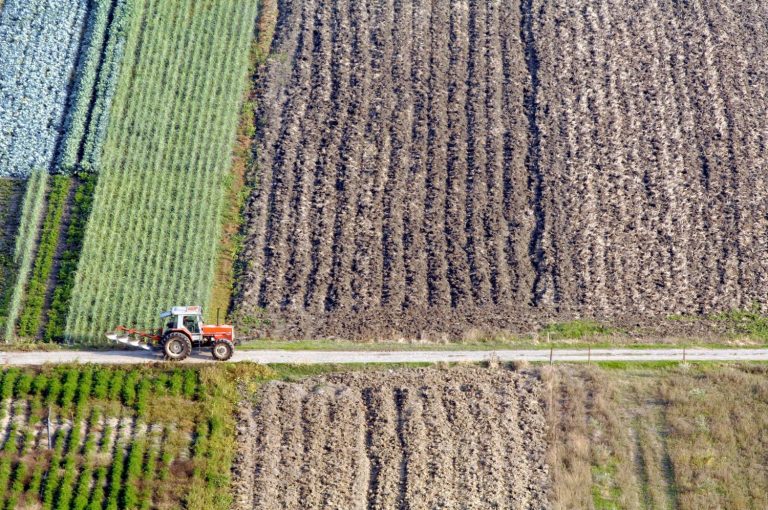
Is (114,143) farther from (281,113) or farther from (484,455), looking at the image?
(484,455)

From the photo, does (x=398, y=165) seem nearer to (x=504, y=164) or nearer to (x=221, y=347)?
(x=504, y=164)

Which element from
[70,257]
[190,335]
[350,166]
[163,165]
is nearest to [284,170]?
[350,166]

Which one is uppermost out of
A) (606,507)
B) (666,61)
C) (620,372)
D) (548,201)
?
(666,61)

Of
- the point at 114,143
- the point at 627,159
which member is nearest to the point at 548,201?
the point at 627,159

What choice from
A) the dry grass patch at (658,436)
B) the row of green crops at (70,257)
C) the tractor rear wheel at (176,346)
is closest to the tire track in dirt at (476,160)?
the dry grass patch at (658,436)

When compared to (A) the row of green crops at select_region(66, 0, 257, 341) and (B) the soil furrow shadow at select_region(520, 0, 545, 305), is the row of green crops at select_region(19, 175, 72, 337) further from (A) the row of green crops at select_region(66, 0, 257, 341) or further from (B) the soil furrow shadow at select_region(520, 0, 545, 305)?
(B) the soil furrow shadow at select_region(520, 0, 545, 305)

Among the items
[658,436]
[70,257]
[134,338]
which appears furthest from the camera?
[70,257]

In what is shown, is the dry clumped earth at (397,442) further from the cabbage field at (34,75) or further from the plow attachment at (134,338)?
the cabbage field at (34,75)
